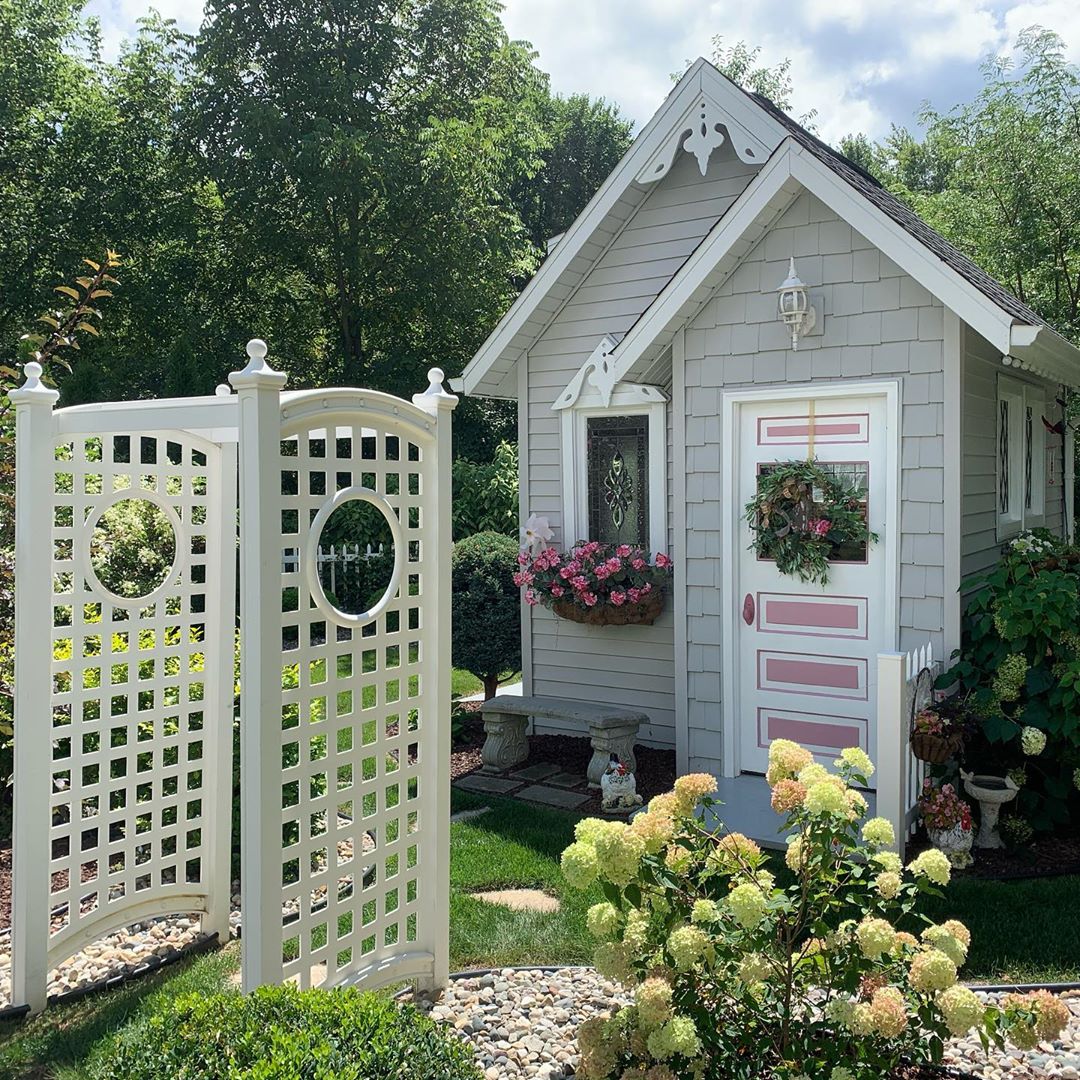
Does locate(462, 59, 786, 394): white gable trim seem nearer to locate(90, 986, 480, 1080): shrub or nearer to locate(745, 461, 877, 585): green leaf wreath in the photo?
locate(745, 461, 877, 585): green leaf wreath

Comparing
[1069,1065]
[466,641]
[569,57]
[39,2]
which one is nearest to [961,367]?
[1069,1065]

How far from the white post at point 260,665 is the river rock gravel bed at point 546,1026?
661 mm

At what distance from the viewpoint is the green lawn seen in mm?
3453

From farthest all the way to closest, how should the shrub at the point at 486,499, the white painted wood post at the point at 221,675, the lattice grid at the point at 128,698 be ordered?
1. the shrub at the point at 486,499
2. the white painted wood post at the point at 221,675
3. the lattice grid at the point at 128,698

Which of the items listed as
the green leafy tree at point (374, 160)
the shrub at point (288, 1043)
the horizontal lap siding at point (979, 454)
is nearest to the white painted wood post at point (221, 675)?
the shrub at point (288, 1043)

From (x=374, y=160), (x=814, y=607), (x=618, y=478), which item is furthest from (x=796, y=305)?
(x=374, y=160)

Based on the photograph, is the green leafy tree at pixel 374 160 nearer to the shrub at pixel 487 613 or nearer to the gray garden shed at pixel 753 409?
the shrub at pixel 487 613

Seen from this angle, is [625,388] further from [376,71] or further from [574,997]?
[376,71]

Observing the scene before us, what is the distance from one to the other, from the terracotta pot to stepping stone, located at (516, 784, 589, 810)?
2.10m

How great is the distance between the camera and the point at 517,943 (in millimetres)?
4152

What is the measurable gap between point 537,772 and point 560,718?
0.44 meters

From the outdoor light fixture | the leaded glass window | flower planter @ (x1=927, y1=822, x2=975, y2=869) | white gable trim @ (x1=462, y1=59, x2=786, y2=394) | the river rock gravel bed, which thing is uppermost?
white gable trim @ (x1=462, y1=59, x2=786, y2=394)

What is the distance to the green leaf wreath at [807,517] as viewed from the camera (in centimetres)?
586

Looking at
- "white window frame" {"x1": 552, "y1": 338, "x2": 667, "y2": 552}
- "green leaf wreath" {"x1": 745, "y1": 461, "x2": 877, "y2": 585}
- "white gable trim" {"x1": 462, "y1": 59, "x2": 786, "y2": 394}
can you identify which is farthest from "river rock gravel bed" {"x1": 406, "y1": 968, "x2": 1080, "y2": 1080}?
"white gable trim" {"x1": 462, "y1": 59, "x2": 786, "y2": 394}
